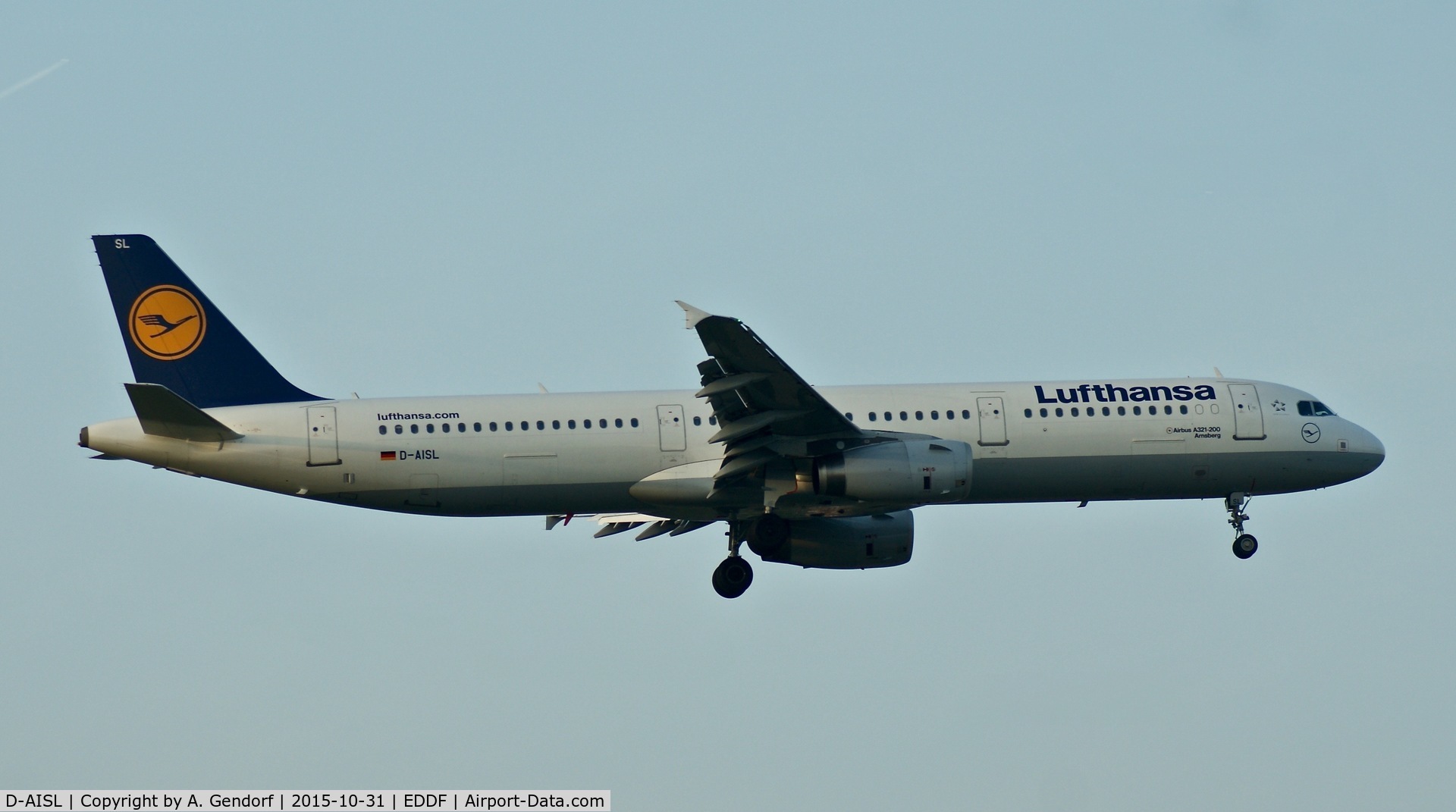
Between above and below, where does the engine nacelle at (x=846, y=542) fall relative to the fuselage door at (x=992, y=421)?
below

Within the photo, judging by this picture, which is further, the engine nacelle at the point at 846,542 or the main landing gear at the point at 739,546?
the engine nacelle at the point at 846,542

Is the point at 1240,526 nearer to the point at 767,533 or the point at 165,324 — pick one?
the point at 767,533

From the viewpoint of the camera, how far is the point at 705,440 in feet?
129

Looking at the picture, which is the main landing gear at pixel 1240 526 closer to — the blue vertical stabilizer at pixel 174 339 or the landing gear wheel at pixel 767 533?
the landing gear wheel at pixel 767 533

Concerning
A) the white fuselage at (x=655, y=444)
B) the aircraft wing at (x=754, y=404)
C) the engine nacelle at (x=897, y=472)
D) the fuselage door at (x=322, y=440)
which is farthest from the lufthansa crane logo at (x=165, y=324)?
the engine nacelle at (x=897, y=472)

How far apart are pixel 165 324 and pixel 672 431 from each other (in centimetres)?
1161

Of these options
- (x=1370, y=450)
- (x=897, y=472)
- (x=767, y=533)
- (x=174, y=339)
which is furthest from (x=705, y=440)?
(x=1370, y=450)

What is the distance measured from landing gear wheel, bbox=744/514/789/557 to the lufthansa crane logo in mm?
13341

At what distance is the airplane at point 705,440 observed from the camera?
124ft

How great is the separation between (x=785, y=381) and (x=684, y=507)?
4.54 m

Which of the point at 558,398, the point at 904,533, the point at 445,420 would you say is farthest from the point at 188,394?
the point at 904,533

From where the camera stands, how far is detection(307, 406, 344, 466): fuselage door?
125 feet

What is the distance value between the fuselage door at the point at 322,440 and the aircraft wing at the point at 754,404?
8.13 meters

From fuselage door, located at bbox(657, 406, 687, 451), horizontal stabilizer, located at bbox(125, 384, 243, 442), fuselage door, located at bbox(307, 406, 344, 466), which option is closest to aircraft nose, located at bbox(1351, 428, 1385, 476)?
fuselage door, located at bbox(657, 406, 687, 451)
